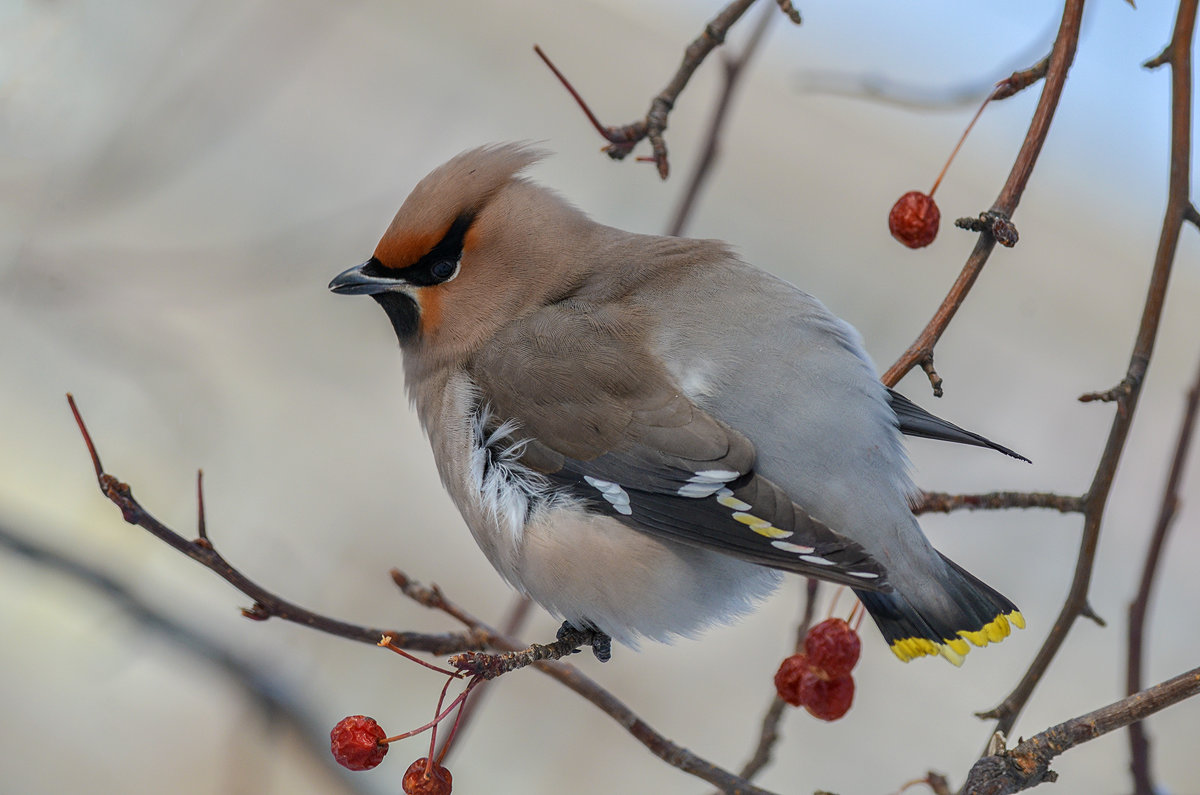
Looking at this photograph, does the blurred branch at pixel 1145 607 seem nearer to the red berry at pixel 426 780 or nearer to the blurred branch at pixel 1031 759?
the blurred branch at pixel 1031 759

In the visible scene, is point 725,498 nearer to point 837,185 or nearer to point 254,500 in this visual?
point 254,500

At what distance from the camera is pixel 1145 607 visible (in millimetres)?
1945

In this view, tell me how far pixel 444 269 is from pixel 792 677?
1.09 m

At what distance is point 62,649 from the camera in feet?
14.5

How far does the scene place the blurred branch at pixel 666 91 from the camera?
82.3 inches

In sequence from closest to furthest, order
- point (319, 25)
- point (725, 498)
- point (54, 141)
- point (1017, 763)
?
point (1017, 763), point (725, 498), point (54, 141), point (319, 25)

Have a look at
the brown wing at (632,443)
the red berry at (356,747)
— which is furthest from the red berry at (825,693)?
the red berry at (356,747)

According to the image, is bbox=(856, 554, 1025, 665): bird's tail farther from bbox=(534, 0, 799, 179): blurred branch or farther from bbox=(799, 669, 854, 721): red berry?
bbox=(534, 0, 799, 179): blurred branch

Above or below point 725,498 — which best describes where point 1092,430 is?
above

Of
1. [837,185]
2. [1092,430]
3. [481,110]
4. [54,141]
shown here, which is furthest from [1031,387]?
[54,141]

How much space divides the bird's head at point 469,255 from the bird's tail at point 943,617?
2.93ft

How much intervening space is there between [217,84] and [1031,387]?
3.44m

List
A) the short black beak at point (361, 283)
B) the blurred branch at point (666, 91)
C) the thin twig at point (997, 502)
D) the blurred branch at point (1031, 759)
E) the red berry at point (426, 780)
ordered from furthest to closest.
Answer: the short black beak at point (361, 283), the blurred branch at point (666, 91), the thin twig at point (997, 502), the red berry at point (426, 780), the blurred branch at point (1031, 759)

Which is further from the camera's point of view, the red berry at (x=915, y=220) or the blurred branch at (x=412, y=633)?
the red berry at (x=915, y=220)
